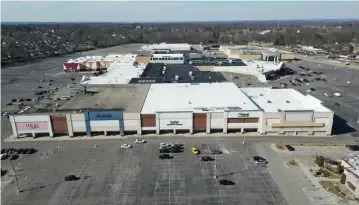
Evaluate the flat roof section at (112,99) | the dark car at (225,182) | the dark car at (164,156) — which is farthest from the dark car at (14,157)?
the dark car at (225,182)

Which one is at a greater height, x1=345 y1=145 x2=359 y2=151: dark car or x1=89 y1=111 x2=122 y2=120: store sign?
x1=89 y1=111 x2=122 y2=120: store sign

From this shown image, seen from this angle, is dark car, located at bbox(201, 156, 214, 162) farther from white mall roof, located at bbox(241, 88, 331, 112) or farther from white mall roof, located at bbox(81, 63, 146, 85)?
white mall roof, located at bbox(81, 63, 146, 85)

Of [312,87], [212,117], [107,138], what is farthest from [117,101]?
[312,87]

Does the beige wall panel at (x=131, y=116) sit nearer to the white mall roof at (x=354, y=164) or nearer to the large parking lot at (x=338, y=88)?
the white mall roof at (x=354, y=164)

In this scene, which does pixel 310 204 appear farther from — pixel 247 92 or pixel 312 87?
pixel 312 87

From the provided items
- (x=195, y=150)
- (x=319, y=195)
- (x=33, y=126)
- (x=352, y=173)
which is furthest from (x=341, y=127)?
(x=33, y=126)

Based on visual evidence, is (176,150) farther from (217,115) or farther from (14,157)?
(14,157)

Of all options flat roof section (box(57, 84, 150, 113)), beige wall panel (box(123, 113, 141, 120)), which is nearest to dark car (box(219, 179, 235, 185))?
beige wall panel (box(123, 113, 141, 120))
